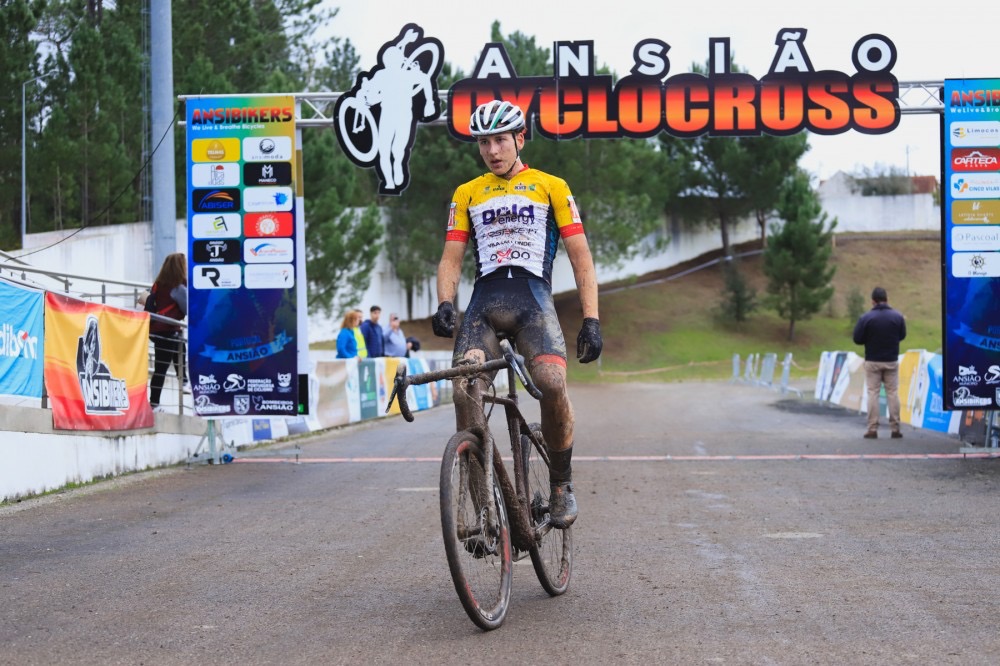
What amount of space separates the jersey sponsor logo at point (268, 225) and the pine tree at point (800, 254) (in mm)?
53670

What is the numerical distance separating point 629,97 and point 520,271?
33.6 ft

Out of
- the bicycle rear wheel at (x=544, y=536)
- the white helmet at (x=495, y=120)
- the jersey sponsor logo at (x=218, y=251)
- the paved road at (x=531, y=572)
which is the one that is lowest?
the paved road at (x=531, y=572)

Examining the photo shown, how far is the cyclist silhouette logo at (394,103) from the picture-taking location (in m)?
15.5

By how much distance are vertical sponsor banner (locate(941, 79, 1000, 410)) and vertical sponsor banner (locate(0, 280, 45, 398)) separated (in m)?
9.51

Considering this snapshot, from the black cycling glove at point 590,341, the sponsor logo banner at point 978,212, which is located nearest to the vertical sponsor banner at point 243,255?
the sponsor logo banner at point 978,212

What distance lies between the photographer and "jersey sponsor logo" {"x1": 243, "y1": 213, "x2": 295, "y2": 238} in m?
14.4

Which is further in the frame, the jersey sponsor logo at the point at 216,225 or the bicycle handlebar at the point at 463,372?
the jersey sponsor logo at the point at 216,225

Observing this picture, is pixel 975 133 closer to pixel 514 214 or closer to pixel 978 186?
pixel 978 186

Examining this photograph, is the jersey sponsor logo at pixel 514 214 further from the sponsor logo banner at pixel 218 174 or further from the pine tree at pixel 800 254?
the pine tree at pixel 800 254

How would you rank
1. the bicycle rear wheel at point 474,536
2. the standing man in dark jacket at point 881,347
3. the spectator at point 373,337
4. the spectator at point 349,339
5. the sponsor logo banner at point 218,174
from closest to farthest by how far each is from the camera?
the bicycle rear wheel at point 474,536 < the sponsor logo banner at point 218,174 < the standing man in dark jacket at point 881,347 < the spectator at point 349,339 < the spectator at point 373,337

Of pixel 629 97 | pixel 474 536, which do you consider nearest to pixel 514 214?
pixel 474 536

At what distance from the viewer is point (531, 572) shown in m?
6.77

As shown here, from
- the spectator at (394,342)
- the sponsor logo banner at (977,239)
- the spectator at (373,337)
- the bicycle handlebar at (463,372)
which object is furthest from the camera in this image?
the spectator at (394,342)

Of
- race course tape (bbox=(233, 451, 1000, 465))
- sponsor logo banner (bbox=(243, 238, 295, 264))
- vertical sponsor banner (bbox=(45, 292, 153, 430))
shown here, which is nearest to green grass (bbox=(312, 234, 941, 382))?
sponsor logo banner (bbox=(243, 238, 295, 264))
